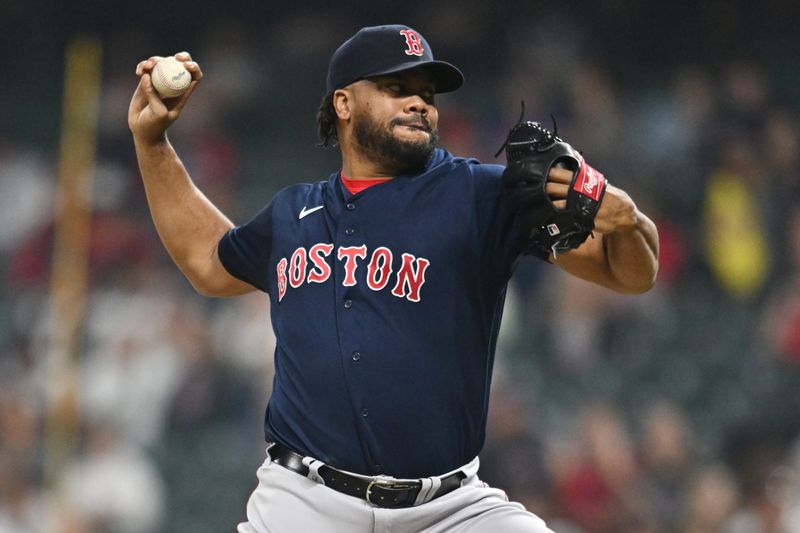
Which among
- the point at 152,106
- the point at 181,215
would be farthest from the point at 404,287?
the point at 152,106

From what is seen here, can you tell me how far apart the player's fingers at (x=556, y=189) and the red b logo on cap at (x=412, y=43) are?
507mm

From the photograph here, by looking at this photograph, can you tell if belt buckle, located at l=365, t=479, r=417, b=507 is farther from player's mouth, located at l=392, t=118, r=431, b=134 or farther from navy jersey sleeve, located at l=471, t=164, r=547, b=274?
player's mouth, located at l=392, t=118, r=431, b=134

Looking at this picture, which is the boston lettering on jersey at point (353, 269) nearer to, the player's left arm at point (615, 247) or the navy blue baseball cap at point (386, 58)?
the player's left arm at point (615, 247)

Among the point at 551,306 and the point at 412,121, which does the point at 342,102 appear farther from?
the point at 551,306

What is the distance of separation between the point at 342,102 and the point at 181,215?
539 mm

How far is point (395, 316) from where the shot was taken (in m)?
2.65

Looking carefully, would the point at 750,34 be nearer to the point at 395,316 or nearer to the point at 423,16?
the point at 423,16

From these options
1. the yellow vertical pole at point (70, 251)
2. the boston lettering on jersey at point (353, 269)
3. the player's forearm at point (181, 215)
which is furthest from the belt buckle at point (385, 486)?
the yellow vertical pole at point (70, 251)

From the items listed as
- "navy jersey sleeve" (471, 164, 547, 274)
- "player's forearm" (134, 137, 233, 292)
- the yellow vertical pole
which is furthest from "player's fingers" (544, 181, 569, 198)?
the yellow vertical pole

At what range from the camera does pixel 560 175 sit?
255 cm

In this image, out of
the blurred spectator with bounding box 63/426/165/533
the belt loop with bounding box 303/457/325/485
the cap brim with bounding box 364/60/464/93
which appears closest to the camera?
the belt loop with bounding box 303/457/325/485

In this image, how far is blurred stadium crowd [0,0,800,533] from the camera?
5504 mm

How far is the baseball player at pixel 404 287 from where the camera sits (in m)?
2.59

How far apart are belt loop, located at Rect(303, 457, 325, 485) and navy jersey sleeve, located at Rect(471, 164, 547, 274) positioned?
1.97 ft
